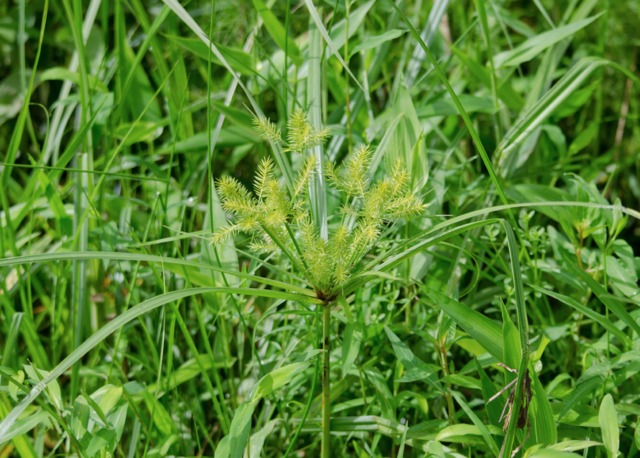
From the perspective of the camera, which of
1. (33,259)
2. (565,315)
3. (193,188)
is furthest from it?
(193,188)

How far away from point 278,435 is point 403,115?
42 centimetres

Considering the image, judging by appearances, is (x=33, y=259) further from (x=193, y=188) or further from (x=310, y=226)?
(x=193, y=188)

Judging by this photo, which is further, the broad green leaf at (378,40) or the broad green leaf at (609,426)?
the broad green leaf at (378,40)

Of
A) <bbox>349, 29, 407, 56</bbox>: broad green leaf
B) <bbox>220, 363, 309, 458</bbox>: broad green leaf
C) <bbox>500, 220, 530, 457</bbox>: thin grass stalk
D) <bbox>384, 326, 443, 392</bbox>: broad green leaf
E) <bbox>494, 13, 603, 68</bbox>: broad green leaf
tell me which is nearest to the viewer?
<bbox>500, 220, 530, 457</bbox>: thin grass stalk

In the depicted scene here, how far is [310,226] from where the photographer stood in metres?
0.72

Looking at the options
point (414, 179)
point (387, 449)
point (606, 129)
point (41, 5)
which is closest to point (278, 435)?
point (387, 449)

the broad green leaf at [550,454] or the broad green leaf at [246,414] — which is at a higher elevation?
the broad green leaf at [246,414]

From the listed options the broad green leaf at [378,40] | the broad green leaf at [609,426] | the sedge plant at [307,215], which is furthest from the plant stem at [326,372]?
the broad green leaf at [378,40]

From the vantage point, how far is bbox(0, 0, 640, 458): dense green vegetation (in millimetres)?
736

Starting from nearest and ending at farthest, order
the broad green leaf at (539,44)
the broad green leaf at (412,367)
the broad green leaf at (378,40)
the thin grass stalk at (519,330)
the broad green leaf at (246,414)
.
A: the thin grass stalk at (519,330) < the broad green leaf at (246,414) < the broad green leaf at (412,367) < the broad green leaf at (378,40) < the broad green leaf at (539,44)

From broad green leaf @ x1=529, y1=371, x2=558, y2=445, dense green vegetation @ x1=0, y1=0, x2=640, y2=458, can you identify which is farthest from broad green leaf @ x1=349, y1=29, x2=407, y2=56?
broad green leaf @ x1=529, y1=371, x2=558, y2=445

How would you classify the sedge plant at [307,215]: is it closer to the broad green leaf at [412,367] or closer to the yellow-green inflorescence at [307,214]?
the yellow-green inflorescence at [307,214]

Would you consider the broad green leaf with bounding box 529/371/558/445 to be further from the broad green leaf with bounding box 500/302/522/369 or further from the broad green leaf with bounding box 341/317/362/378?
the broad green leaf with bounding box 341/317/362/378

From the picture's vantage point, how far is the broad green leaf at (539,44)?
1.13 metres
